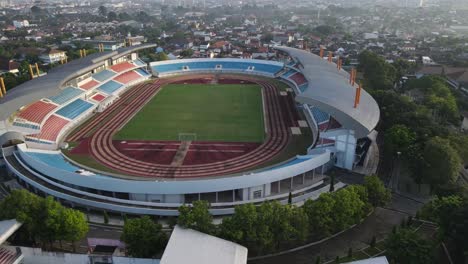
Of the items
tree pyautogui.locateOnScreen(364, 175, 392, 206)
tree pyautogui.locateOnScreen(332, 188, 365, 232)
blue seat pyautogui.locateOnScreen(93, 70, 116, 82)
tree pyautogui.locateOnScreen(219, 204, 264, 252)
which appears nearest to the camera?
tree pyautogui.locateOnScreen(219, 204, 264, 252)

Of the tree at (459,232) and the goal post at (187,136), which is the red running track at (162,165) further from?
the tree at (459,232)

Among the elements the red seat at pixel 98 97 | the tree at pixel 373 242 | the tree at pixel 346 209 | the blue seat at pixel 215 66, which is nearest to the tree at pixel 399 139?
the tree at pixel 346 209

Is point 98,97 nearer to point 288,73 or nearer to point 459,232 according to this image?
point 288,73

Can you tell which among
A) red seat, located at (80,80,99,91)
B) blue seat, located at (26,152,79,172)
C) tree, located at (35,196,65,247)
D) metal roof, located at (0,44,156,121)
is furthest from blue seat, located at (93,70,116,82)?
tree, located at (35,196,65,247)

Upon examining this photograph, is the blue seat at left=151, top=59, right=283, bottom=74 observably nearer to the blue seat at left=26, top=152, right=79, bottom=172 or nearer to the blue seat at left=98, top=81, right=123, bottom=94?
the blue seat at left=98, top=81, right=123, bottom=94

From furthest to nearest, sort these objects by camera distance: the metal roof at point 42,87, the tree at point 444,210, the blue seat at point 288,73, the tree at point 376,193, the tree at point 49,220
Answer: the blue seat at point 288,73 → the metal roof at point 42,87 → the tree at point 376,193 → the tree at point 49,220 → the tree at point 444,210

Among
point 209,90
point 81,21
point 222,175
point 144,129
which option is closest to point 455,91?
point 209,90
